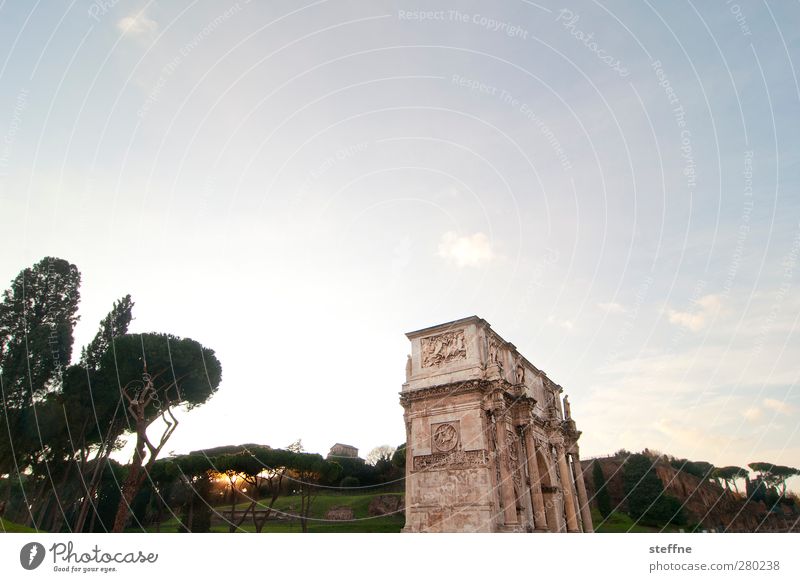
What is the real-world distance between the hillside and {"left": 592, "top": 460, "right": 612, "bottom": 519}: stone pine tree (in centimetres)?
67

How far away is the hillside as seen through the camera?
5922 centimetres

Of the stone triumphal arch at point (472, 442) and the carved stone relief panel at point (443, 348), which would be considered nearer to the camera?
the stone triumphal arch at point (472, 442)

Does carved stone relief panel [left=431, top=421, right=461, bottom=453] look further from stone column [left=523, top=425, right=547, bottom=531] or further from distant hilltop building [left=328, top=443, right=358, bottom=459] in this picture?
distant hilltop building [left=328, top=443, right=358, bottom=459]

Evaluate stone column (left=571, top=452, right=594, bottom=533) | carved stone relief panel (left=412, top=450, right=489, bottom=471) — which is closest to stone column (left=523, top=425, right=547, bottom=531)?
carved stone relief panel (left=412, top=450, right=489, bottom=471)

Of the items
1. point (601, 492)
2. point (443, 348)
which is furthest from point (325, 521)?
point (601, 492)

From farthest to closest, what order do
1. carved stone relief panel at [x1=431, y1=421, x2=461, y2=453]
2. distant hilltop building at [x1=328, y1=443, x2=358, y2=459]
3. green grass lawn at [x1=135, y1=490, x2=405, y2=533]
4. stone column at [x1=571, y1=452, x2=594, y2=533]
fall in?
distant hilltop building at [x1=328, y1=443, x2=358, y2=459] → green grass lawn at [x1=135, y1=490, x2=405, y2=533] → stone column at [x1=571, y1=452, x2=594, y2=533] → carved stone relief panel at [x1=431, y1=421, x2=461, y2=453]

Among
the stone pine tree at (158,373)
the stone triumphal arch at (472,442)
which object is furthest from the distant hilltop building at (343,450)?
the stone triumphal arch at (472,442)

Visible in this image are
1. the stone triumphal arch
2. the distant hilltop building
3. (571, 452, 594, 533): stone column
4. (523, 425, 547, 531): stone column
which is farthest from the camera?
the distant hilltop building

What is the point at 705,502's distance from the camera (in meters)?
62.2

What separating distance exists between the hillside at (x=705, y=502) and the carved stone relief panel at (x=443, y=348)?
45.8 m

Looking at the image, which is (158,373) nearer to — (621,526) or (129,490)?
(129,490)

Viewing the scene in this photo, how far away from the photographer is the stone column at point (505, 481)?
19.2 meters

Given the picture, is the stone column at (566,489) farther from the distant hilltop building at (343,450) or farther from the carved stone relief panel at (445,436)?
the distant hilltop building at (343,450)

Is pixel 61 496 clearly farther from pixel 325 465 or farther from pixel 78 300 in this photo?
pixel 325 465
